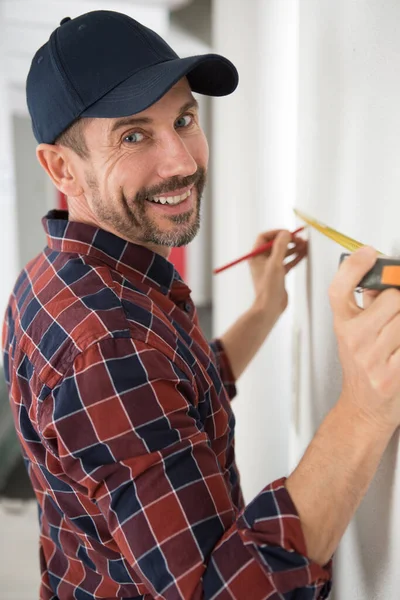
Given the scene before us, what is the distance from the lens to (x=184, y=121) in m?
1.07

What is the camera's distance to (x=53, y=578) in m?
1.10

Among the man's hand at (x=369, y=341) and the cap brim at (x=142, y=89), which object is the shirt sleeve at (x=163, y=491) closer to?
the man's hand at (x=369, y=341)

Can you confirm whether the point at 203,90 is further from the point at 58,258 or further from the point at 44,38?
the point at 44,38

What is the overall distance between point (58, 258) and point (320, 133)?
0.54 metres

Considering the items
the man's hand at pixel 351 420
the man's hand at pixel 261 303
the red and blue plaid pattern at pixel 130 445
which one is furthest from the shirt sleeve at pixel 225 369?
the man's hand at pixel 351 420

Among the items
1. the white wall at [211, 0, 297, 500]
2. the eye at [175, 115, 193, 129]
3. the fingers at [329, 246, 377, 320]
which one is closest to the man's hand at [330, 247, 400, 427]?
the fingers at [329, 246, 377, 320]

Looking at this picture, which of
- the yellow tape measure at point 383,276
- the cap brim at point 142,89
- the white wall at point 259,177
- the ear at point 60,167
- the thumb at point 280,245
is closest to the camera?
the yellow tape measure at point 383,276

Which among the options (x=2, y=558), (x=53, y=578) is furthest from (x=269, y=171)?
Result: (x=2, y=558)

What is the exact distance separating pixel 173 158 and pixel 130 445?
0.48 m

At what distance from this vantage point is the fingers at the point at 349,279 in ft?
2.22

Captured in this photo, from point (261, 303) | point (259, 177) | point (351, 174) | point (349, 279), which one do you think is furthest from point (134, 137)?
point (259, 177)

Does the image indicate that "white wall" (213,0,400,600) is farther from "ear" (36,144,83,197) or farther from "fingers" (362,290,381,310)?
"ear" (36,144,83,197)

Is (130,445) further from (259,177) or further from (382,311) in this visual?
(259,177)

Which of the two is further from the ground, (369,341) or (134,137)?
(134,137)
